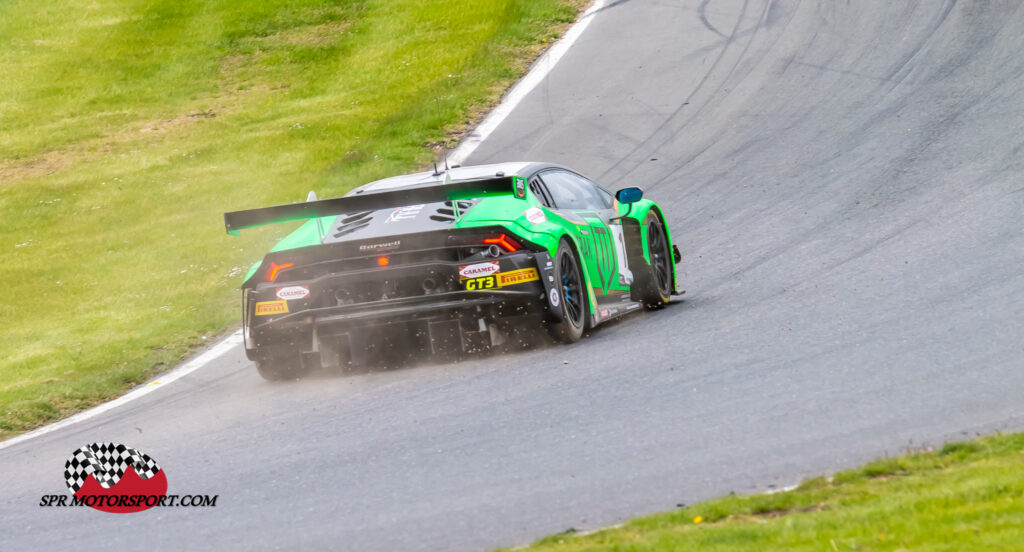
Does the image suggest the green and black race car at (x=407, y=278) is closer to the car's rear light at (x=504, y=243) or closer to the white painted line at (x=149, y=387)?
the car's rear light at (x=504, y=243)

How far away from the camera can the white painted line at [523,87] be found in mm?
15734

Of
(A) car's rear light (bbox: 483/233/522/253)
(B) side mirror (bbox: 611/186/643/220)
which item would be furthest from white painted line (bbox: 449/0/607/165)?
(A) car's rear light (bbox: 483/233/522/253)

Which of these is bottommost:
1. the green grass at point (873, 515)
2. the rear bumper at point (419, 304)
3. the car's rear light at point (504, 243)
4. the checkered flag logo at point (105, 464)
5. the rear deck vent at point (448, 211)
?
the green grass at point (873, 515)

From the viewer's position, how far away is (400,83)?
748 inches

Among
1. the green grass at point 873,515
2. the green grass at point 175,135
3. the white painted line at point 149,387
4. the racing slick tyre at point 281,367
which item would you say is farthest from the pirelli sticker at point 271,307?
the green grass at point 873,515

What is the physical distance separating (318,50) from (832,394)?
15682mm

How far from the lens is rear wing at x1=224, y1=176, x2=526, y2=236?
26.1 ft

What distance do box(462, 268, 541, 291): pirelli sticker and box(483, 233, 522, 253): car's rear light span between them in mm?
173

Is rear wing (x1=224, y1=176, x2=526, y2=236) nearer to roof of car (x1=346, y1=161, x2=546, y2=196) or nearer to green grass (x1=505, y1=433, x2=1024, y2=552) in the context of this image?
roof of car (x1=346, y1=161, x2=546, y2=196)

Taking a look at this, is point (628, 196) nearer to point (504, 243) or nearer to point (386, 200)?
point (504, 243)

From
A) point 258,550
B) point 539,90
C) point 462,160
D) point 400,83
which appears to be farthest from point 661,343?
point 400,83

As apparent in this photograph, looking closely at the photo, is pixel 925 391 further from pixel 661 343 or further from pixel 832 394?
pixel 661 343

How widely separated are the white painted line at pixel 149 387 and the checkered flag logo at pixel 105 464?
89 cm

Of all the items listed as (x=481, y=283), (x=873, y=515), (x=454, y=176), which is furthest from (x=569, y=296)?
(x=873, y=515)
